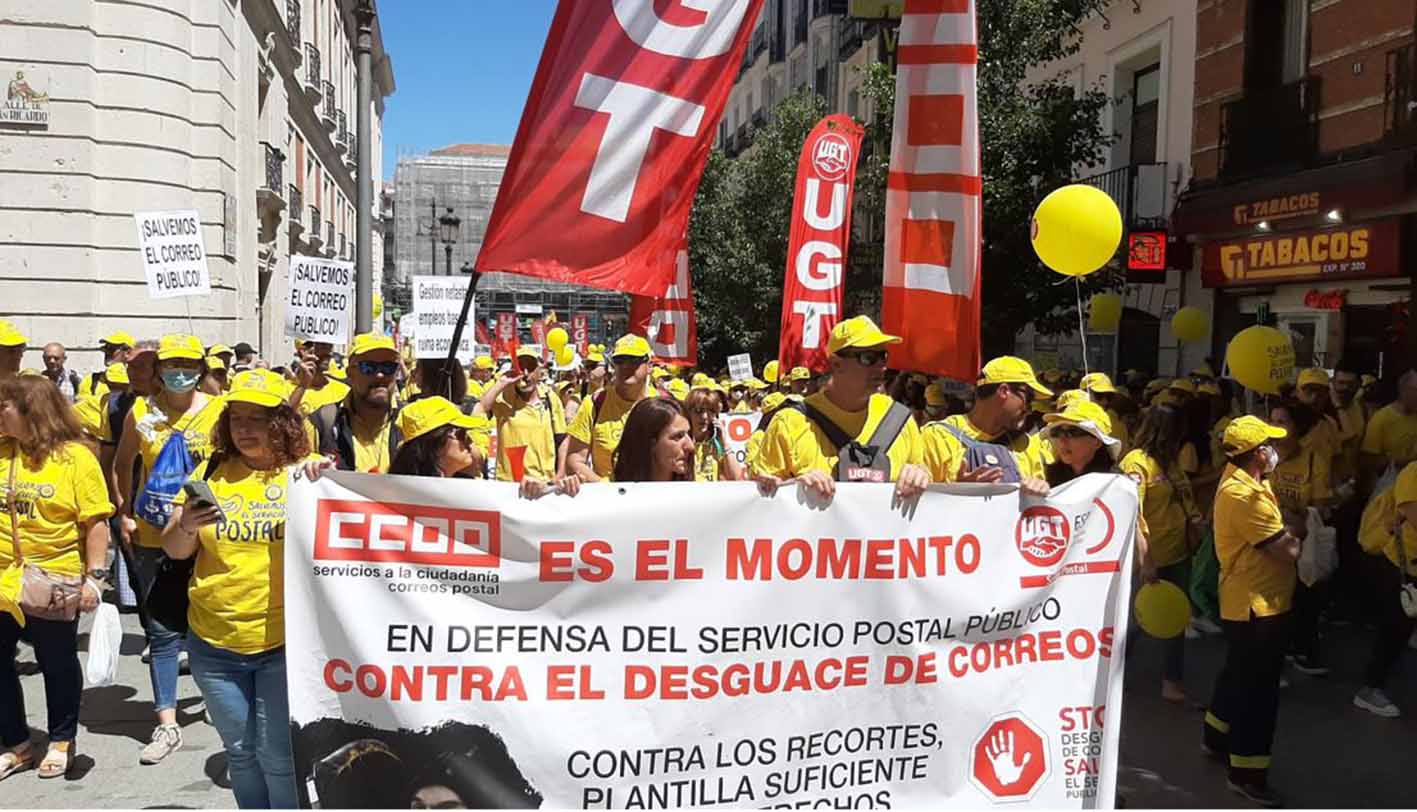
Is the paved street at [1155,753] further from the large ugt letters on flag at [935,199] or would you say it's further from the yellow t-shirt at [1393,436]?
the large ugt letters on flag at [935,199]

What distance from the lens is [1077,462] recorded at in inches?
189

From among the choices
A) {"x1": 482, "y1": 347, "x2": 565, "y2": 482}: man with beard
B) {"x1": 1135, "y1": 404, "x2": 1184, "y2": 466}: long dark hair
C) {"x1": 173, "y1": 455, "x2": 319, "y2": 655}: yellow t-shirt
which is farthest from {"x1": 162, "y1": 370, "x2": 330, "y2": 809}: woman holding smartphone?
{"x1": 1135, "y1": 404, "x2": 1184, "y2": 466}: long dark hair

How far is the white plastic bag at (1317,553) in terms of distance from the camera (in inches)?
223

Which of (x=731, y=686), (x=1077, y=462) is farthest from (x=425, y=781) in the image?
(x=1077, y=462)

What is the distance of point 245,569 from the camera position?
134 inches

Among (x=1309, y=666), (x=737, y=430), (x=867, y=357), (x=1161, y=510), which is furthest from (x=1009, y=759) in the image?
(x=737, y=430)

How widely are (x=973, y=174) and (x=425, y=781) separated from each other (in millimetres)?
3336

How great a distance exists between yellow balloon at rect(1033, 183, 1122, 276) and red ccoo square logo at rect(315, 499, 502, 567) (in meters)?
4.06

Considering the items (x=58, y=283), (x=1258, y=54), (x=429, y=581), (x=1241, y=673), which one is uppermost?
(x=1258, y=54)

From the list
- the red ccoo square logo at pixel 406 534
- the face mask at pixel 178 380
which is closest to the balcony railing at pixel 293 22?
the face mask at pixel 178 380

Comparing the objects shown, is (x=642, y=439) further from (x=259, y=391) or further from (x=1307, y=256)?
(x=1307, y=256)

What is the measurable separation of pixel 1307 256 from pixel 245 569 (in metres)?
11.4

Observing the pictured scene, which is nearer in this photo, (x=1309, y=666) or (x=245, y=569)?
(x=245, y=569)

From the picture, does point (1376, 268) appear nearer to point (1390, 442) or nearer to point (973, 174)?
point (1390, 442)
